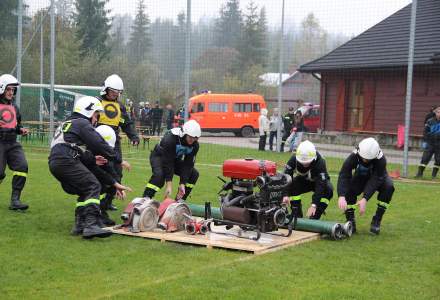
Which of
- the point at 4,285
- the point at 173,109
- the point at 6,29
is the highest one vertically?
the point at 6,29

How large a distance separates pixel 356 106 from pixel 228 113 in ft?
23.7

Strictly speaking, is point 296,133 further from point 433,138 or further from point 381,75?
point 433,138

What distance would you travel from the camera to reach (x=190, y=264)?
6.89 metres

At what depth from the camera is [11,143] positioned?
1006 cm

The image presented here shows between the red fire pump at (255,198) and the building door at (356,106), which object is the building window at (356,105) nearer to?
the building door at (356,106)

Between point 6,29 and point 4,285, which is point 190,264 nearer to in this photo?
point 4,285

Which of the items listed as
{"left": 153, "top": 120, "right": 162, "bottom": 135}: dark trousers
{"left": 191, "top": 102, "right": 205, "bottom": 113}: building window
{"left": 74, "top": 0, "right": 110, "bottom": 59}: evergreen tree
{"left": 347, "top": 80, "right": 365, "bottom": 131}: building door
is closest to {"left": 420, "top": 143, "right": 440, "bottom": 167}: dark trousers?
{"left": 74, "top": 0, "right": 110, "bottom": 59}: evergreen tree

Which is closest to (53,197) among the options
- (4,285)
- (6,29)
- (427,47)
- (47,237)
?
(47,237)

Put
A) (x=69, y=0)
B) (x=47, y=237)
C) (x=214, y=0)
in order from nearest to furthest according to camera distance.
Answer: (x=47, y=237) < (x=214, y=0) < (x=69, y=0)

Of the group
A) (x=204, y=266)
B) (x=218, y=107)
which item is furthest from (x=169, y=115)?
(x=204, y=266)

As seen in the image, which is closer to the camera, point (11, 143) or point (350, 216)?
point (350, 216)

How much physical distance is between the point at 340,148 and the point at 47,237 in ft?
59.4

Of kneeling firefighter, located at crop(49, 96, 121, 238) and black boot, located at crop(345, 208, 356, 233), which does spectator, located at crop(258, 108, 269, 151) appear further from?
kneeling firefighter, located at crop(49, 96, 121, 238)

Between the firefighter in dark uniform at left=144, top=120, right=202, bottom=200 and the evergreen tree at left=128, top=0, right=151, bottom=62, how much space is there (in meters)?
9.16
